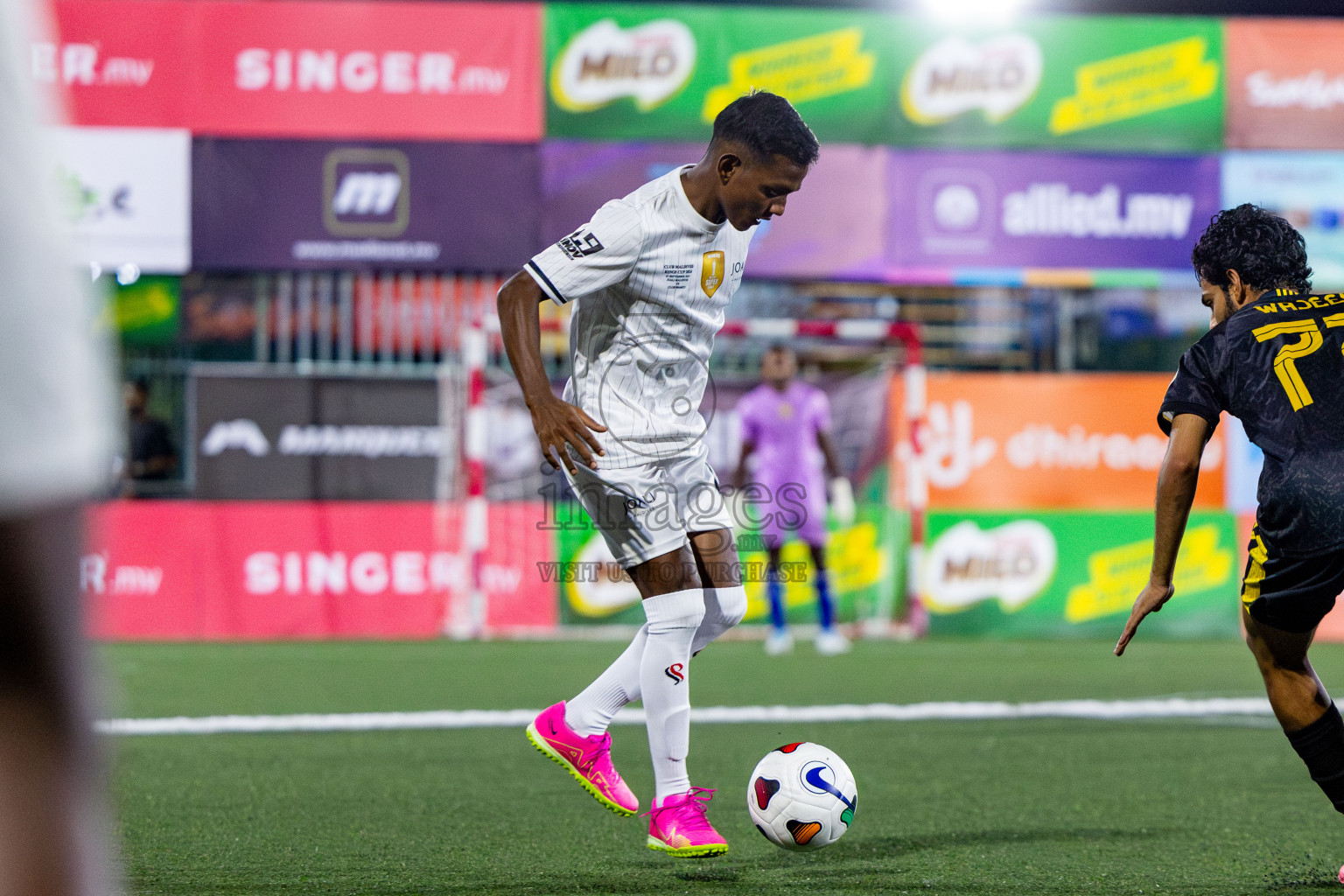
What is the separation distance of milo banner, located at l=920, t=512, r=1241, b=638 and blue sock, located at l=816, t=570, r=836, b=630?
164 centimetres

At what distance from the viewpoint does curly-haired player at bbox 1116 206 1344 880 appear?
3.69 m

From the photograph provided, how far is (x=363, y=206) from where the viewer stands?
12.3 meters

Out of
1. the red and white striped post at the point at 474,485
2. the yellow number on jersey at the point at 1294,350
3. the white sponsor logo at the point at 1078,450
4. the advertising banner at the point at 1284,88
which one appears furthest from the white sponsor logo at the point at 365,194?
the yellow number on jersey at the point at 1294,350

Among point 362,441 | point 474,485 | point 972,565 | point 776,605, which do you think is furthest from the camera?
point 972,565

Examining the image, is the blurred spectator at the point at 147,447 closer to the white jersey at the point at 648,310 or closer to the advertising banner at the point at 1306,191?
the advertising banner at the point at 1306,191

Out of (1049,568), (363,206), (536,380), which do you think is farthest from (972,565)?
(536,380)

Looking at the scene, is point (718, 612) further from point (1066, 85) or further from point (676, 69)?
point (1066, 85)

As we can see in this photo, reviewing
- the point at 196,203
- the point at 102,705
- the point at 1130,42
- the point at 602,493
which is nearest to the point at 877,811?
the point at 602,493

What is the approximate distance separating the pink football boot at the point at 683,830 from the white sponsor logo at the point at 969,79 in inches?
379

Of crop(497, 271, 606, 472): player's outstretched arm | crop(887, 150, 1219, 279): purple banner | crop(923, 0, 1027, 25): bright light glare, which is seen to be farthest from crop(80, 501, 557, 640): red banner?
crop(497, 271, 606, 472): player's outstretched arm

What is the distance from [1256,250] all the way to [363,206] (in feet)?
30.7

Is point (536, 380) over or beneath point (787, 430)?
over

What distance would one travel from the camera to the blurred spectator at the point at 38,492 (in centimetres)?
91

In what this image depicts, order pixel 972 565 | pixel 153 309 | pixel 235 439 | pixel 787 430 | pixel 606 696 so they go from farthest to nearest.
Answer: pixel 153 309 → pixel 972 565 → pixel 235 439 → pixel 787 430 → pixel 606 696
